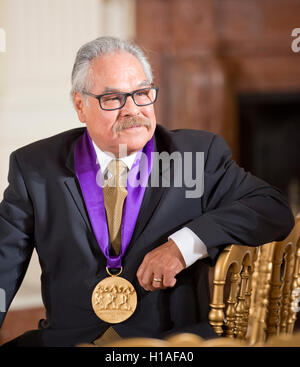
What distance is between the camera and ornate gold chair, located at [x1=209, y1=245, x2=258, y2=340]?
4.73 feet

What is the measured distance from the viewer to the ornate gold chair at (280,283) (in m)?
1.72

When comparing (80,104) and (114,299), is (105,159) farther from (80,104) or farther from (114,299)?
→ (114,299)

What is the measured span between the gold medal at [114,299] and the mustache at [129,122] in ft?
1.34

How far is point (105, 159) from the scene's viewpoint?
5.32 feet

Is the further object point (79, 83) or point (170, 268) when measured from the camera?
point (79, 83)

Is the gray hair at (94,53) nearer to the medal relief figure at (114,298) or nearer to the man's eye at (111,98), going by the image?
the man's eye at (111,98)

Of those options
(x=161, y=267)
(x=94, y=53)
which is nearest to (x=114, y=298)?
(x=161, y=267)

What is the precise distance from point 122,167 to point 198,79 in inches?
123

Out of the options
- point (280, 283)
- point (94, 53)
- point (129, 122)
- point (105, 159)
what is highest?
point (94, 53)

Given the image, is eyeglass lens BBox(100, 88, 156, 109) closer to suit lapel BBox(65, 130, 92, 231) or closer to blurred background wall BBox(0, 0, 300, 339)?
suit lapel BBox(65, 130, 92, 231)

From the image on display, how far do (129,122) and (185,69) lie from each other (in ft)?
10.4

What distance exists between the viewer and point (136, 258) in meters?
1.54
